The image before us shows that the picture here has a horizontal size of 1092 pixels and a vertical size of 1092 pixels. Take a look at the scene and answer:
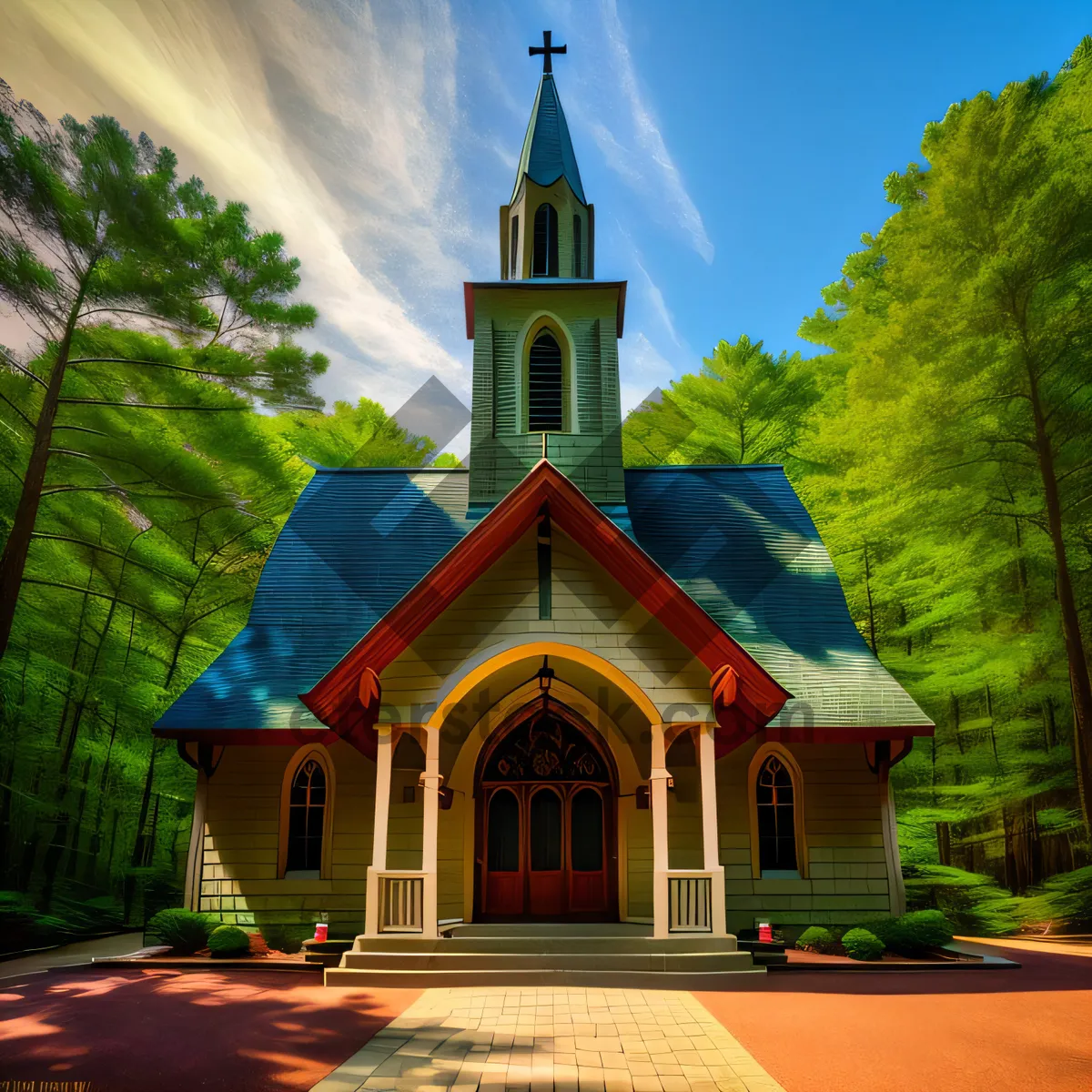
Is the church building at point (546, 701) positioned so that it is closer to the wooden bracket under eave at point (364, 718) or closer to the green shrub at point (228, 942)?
the wooden bracket under eave at point (364, 718)

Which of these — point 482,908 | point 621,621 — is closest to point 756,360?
point 621,621

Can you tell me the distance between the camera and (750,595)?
13.4 m

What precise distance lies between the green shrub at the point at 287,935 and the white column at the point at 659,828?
16.0ft

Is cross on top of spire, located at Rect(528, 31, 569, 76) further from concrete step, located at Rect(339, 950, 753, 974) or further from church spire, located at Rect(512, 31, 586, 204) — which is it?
concrete step, located at Rect(339, 950, 753, 974)

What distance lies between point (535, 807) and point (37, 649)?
10.7 m

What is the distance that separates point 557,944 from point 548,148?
15.0 metres

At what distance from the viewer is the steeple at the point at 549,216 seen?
1636 centimetres

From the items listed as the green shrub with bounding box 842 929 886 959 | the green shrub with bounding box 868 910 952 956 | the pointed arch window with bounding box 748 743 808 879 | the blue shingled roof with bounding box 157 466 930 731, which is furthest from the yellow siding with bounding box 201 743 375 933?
the green shrub with bounding box 868 910 952 956

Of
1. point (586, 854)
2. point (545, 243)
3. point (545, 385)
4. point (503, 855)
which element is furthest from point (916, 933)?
point (545, 243)

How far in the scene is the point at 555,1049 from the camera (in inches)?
230

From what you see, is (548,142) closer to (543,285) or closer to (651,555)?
(543,285)

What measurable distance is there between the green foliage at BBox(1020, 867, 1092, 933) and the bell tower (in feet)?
32.7

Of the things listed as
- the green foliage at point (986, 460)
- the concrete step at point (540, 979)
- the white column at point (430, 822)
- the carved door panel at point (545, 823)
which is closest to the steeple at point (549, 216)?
the green foliage at point (986, 460)

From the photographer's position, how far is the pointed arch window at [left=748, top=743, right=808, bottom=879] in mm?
11336
